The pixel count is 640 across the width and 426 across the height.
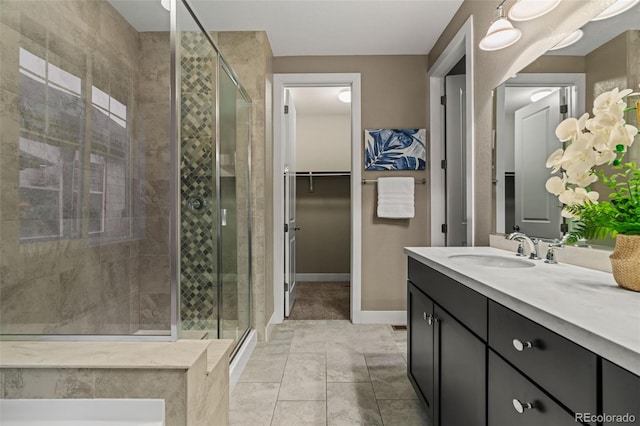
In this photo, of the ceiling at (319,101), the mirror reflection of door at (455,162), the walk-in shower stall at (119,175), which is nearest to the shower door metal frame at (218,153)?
the walk-in shower stall at (119,175)

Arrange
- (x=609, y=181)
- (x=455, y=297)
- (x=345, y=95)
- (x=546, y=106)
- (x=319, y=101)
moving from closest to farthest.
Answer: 1. (x=609, y=181)
2. (x=455, y=297)
3. (x=546, y=106)
4. (x=345, y=95)
5. (x=319, y=101)

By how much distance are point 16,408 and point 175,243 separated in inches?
27.3

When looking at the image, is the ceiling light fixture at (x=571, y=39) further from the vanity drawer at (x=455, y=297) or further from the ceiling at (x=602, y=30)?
the vanity drawer at (x=455, y=297)

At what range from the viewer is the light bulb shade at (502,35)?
155 cm

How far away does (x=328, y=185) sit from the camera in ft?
15.4

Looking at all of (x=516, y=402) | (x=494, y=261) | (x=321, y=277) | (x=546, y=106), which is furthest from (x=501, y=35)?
(x=321, y=277)

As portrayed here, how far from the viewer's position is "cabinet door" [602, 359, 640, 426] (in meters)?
0.49

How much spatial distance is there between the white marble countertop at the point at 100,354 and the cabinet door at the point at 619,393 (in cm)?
105

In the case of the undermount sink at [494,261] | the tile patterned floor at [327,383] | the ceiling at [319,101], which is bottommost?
the tile patterned floor at [327,383]

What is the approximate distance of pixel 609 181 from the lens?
966 mm

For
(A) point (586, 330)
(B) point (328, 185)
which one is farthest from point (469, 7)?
(B) point (328, 185)

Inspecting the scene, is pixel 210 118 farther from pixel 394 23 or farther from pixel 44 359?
pixel 394 23

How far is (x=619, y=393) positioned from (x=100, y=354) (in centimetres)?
137

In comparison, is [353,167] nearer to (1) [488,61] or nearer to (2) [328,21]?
(2) [328,21]
